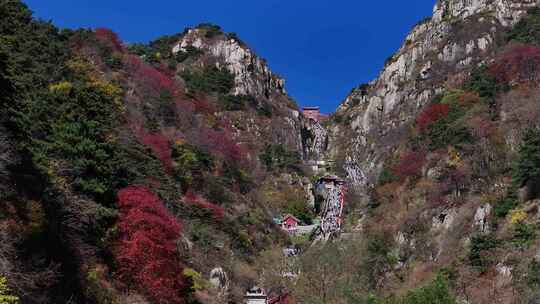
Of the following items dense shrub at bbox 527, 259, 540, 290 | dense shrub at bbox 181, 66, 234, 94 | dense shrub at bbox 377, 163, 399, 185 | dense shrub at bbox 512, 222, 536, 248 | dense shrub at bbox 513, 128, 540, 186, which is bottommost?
dense shrub at bbox 527, 259, 540, 290

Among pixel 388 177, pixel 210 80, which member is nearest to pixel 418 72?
pixel 210 80

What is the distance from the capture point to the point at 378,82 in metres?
98.0

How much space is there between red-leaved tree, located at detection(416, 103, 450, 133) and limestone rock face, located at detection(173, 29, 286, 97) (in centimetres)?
3023

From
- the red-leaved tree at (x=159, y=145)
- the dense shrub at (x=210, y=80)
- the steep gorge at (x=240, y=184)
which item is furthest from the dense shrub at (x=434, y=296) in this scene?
the dense shrub at (x=210, y=80)

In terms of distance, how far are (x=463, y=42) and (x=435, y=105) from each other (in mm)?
24691

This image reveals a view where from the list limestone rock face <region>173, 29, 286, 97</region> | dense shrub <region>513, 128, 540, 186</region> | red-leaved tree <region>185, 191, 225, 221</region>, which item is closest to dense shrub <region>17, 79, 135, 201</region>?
red-leaved tree <region>185, 191, 225, 221</region>

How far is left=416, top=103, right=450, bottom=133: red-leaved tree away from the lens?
5441 cm

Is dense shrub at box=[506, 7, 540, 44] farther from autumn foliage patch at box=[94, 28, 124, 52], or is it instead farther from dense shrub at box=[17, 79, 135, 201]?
dense shrub at box=[17, 79, 135, 201]

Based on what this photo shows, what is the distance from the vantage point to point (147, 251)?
2383cm

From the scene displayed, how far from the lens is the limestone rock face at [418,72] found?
245ft

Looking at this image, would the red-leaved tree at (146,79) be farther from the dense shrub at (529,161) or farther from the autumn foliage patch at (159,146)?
the dense shrub at (529,161)

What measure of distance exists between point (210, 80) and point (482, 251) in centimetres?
5508

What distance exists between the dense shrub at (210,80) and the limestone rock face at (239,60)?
4.26ft

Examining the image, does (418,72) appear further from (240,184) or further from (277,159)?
(240,184)
